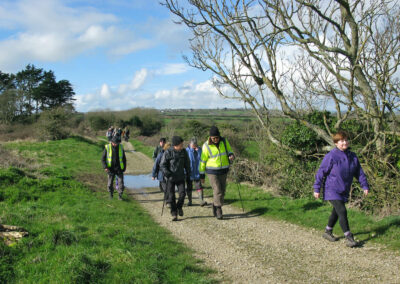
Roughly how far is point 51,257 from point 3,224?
6.06ft

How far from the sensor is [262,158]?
1388 cm

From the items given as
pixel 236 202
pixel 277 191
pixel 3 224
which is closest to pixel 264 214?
pixel 236 202

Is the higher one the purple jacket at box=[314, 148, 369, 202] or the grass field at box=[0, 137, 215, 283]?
the purple jacket at box=[314, 148, 369, 202]

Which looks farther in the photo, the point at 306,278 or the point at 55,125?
the point at 55,125

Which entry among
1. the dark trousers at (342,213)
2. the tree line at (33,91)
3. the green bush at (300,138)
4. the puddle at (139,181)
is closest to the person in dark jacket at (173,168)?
the dark trousers at (342,213)

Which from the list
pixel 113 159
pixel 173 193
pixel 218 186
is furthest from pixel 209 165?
pixel 113 159

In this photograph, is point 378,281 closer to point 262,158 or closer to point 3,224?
point 3,224

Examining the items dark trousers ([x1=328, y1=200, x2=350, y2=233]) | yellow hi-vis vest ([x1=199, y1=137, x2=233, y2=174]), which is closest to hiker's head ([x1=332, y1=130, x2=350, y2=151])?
dark trousers ([x1=328, y1=200, x2=350, y2=233])

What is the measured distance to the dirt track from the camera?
4.89 meters

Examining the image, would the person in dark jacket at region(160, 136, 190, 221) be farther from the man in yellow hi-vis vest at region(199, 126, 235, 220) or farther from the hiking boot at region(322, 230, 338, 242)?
the hiking boot at region(322, 230, 338, 242)

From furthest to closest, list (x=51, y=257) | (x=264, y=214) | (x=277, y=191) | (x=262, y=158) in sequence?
1. (x=262, y=158)
2. (x=277, y=191)
3. (x=264, y=214)
4. (x=51, y=257)

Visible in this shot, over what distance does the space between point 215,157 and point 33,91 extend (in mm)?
51407

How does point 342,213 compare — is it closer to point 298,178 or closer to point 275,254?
point 275,254

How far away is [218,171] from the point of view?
830 centimetres
